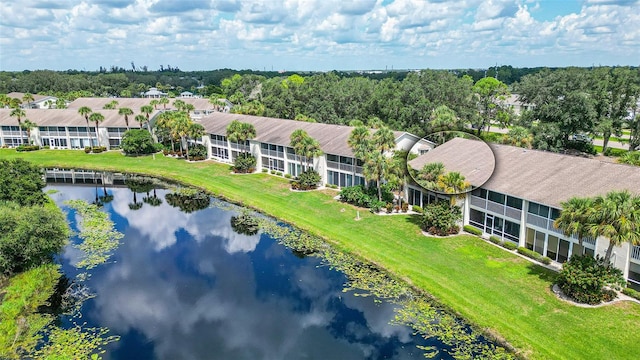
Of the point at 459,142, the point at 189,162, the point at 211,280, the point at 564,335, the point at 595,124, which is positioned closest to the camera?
the point at 564,335

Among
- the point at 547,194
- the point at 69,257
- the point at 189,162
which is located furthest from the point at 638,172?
the point at 189,162

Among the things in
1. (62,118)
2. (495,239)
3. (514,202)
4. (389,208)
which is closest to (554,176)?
(514,202)

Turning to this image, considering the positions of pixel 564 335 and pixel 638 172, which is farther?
pixel 638 172

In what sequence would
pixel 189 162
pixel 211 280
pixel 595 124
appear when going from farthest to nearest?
pixel 189 162 → pixel 595 124 → pixel 211 280

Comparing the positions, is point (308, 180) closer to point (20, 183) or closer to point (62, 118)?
point (20, 183)

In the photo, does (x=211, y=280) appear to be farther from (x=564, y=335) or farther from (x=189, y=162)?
(x=189, y=162)

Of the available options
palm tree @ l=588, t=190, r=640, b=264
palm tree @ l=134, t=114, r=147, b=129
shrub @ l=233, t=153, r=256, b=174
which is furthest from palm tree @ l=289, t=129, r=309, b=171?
palm tree @ l=134, t=114, r=147, b=129
